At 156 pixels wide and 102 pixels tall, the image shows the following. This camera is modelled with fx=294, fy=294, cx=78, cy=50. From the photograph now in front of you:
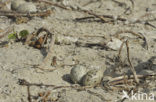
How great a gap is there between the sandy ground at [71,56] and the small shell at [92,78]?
8cm

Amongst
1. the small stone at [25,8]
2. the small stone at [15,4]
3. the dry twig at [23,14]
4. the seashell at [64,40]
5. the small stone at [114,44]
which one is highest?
the small stone at [15,4]

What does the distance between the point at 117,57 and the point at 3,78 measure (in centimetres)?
132

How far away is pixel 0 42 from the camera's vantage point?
3703mm

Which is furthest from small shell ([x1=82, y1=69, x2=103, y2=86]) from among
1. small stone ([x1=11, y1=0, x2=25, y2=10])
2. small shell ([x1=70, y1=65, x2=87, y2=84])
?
small stone ([x1=11, y1=0, x2=25, y2=10])

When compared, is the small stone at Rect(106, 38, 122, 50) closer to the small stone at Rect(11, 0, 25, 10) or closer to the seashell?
the seashell

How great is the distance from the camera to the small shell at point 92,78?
2887mm

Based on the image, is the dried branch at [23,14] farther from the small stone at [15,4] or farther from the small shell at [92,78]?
the small shell at [92,78]

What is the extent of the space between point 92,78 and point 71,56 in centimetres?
67

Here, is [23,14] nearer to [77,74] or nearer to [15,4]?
[15,4]

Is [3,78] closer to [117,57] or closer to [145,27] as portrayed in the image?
[117,57]

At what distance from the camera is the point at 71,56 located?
11.4 feet

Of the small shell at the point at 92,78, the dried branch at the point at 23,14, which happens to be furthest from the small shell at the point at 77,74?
the dried branch at the point at 23,14

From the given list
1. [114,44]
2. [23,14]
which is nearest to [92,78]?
[114,44]

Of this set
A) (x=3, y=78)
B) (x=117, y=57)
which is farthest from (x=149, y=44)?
(x=3, y=78)
